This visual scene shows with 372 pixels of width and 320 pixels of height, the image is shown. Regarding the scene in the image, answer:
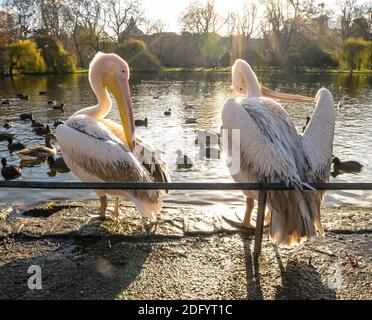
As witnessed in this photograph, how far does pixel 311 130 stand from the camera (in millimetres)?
3357

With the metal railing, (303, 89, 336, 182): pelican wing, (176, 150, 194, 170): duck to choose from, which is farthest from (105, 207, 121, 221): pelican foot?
(176, 150, 194, 170): duck

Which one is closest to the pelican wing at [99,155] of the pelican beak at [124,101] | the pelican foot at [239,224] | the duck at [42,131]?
the pelican beak at [124,101]

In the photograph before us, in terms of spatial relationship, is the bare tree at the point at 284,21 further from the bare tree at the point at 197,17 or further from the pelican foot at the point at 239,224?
the pelican foot at the point at 239,224

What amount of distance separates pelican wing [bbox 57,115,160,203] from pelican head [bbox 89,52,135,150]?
0.27m

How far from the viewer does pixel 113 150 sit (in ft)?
12.7

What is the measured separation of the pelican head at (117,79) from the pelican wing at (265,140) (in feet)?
3.99

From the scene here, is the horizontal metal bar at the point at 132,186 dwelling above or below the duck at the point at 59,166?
above

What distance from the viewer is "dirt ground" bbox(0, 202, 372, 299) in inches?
106

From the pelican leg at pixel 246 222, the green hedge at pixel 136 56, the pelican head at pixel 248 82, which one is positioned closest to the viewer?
the pelican leg at pixel 246 222

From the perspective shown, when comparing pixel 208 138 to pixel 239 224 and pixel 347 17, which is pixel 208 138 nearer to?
pixel 239 224

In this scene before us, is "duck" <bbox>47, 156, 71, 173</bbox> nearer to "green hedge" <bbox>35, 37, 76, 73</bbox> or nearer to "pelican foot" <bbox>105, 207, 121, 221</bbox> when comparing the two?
"pelican foot" <bbox>105, 207, 121, 221</bbox>

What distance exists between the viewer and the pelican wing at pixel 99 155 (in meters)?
3.84

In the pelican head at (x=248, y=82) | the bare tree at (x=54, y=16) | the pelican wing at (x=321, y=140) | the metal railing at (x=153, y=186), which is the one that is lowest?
the metal railing at (x=153, y=186)

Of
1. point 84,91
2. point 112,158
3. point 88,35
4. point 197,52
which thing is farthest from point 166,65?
point 112,158
